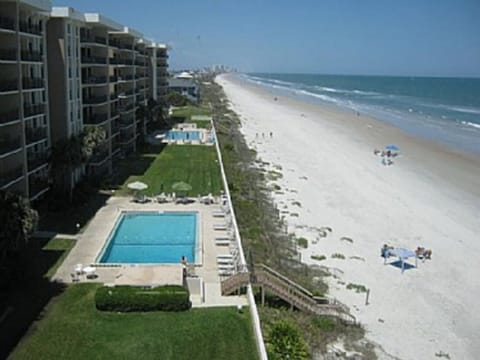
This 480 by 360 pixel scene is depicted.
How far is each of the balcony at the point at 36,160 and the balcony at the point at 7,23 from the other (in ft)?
25.2

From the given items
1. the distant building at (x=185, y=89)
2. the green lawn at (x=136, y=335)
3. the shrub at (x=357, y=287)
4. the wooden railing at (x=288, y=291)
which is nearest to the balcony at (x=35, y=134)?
the green lawn at (x=136, y=335)

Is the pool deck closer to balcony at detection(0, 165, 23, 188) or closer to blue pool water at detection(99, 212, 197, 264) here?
blue pool water at detection(99, 212, 197, 264)

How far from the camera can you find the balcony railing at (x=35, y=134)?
32.4 metres

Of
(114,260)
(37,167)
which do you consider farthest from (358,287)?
(37,167)

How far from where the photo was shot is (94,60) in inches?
1741

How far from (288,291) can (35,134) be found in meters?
18.7

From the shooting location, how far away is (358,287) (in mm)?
27906

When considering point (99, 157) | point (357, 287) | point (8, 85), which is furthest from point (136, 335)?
point (99, 157)

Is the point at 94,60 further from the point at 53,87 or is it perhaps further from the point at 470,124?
the point at 470,124

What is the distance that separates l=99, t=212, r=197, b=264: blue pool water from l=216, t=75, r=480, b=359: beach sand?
7058mm

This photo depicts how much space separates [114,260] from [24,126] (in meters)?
9.30

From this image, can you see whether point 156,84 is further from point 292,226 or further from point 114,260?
point 114,260

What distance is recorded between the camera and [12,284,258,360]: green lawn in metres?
19.7

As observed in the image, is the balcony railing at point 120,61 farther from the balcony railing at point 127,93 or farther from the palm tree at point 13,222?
the palm tree at point 13,222
